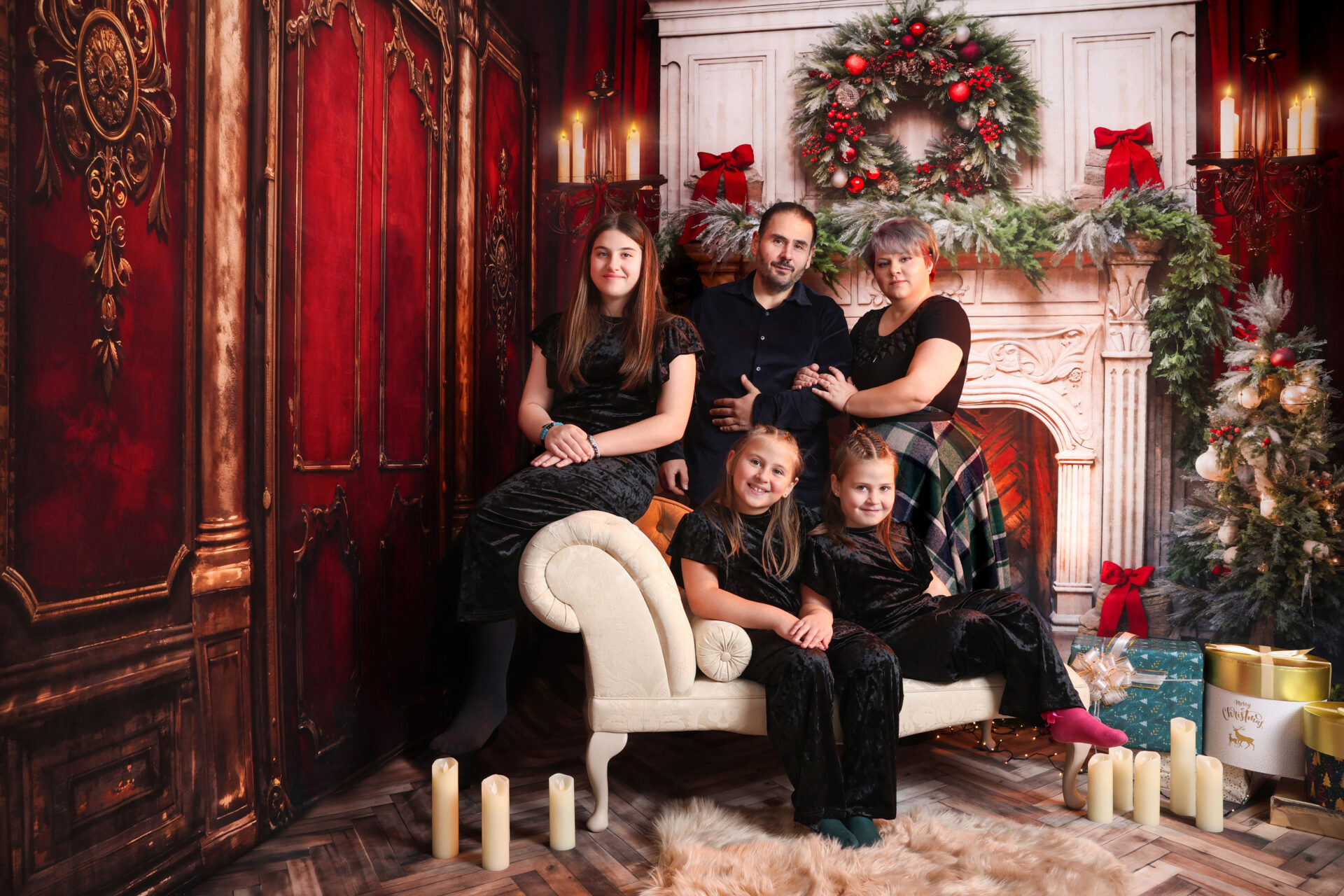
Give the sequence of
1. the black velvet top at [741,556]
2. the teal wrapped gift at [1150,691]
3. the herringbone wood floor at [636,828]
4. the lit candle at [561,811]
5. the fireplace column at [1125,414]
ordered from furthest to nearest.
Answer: the fireplace column at [1125,414], the teal wrapped gift at [1150,691], the black velvet top at [741,556], the lit candle at [561,811], the herringbone wood floor at [636,828]

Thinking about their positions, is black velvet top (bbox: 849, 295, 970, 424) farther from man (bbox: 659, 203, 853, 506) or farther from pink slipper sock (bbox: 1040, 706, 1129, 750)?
pink slipper sock (bbox: 1040, 706, 1129, 750)

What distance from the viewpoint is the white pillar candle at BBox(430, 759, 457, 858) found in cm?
182

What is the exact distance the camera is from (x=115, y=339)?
1543 mm

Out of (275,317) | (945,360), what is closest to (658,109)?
(945,360)

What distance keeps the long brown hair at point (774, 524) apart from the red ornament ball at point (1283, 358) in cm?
174

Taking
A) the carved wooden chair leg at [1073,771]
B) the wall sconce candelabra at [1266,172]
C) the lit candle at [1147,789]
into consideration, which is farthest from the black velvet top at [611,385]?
the wall sconce candelabra at [1266,172]

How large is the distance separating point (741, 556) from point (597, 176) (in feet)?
5.81

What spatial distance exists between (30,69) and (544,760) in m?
2.01

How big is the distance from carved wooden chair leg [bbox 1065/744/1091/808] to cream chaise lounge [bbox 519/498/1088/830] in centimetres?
43

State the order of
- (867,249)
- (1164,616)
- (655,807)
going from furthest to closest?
(1164,616)
(867,249)
(655,807)

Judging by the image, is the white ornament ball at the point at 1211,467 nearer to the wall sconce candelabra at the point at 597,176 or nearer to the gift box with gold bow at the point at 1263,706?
the gift box with gold bow at the point at 1263,706

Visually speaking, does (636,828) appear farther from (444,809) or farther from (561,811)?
(444,809)

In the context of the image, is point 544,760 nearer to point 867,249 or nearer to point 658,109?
point 867,249

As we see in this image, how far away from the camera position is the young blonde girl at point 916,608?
2016mm
